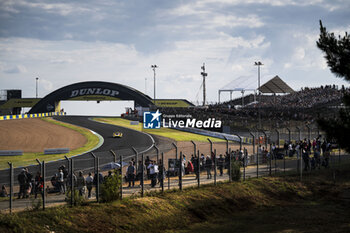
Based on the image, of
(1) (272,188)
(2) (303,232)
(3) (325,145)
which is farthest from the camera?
(3) (325,145)

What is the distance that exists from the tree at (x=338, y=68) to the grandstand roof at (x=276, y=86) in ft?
166

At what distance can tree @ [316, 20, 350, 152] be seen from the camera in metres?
15.3

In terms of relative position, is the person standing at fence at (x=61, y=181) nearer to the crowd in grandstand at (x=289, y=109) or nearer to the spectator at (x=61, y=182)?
the spectator at (x=61, y=182)

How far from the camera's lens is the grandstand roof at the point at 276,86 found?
67875 millimetres

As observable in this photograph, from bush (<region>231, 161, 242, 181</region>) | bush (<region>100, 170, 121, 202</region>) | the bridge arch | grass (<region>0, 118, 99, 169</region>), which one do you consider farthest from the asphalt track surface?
the bridge arch

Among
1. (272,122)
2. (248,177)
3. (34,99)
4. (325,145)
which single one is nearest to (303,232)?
(248,177)

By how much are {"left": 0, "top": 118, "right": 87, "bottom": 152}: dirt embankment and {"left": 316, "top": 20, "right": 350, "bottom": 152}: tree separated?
2917cm

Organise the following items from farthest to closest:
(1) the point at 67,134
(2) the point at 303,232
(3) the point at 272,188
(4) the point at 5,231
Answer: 1. (1) the point at 67,134
2. (3) the point at 272,188
3. (2) the point at 303,232
4. (4) the point at 5,231

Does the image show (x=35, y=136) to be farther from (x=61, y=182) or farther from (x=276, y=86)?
(x=276, y=86)

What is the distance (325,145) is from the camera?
29672mm

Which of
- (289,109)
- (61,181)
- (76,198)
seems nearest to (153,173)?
(61,181)

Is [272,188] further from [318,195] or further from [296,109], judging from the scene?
[296,109]

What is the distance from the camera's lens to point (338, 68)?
650 inches

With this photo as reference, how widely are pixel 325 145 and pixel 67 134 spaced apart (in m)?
30.1
